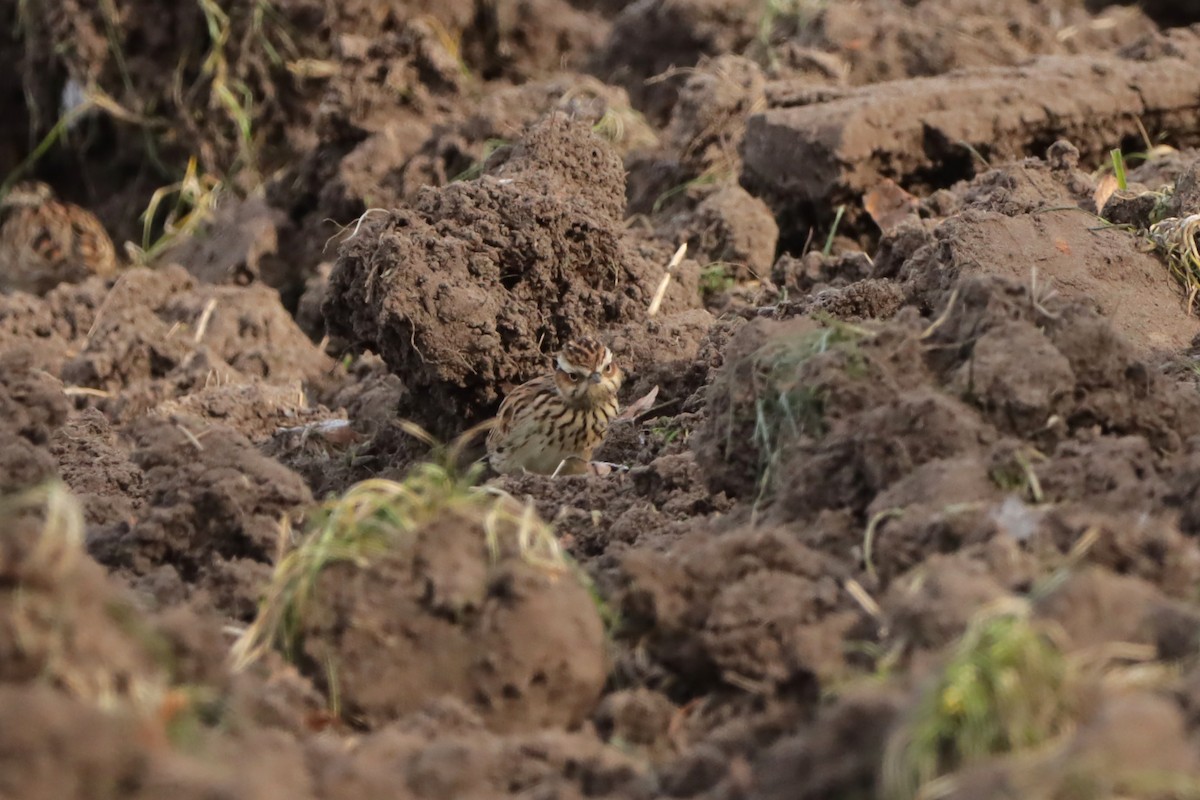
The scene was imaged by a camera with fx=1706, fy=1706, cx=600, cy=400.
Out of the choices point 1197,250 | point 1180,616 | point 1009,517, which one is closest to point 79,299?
point 1197,250

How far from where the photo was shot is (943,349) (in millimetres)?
5090

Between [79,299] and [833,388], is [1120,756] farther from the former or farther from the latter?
[79,299]

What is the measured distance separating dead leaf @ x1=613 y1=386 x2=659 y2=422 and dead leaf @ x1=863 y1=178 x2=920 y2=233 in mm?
1967

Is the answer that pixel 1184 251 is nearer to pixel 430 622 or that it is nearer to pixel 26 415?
pixel 430 622

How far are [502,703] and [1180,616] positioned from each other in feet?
5.27

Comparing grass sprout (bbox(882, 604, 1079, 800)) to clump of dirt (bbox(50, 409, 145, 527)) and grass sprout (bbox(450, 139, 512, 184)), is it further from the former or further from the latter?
grass sprout (bbox(450, 139, 512, 184))

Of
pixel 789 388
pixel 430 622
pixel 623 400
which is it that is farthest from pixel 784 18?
pixel 430 622

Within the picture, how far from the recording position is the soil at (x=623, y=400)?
361 centimetres

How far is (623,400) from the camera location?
8.06 meters

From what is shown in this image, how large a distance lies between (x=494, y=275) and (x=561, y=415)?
27.6 inches

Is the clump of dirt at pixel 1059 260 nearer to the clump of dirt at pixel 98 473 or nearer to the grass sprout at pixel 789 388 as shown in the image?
the grass sprout at pixel 789 388


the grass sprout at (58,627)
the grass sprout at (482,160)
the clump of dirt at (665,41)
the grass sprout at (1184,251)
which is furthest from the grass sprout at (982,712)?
the clump of dirt at (665,41)

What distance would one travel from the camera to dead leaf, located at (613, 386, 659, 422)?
7.68 m

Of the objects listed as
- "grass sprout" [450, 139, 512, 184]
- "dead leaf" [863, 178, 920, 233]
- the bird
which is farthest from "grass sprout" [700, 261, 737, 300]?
the bird
